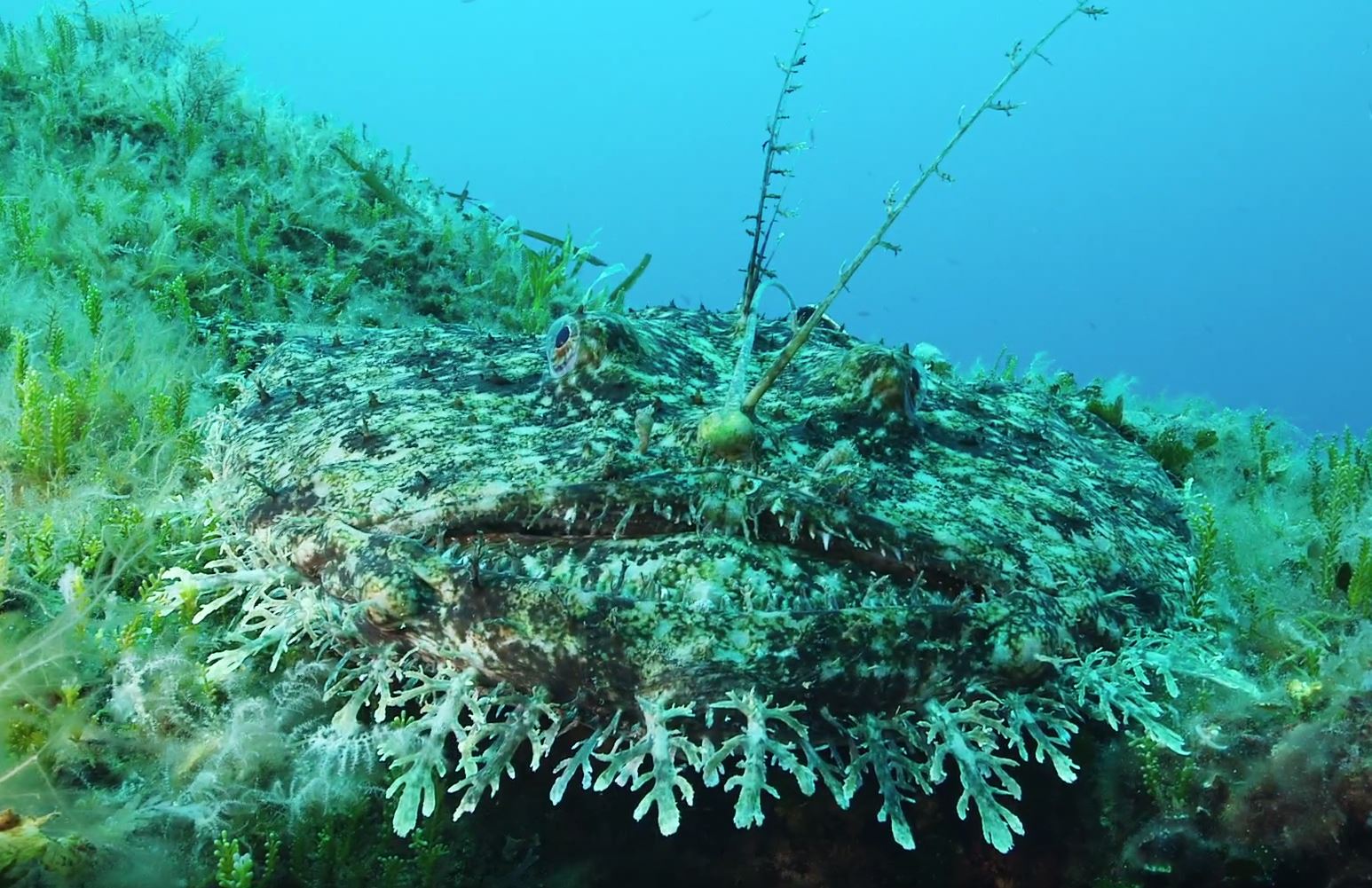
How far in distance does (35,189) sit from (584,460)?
5343 mm

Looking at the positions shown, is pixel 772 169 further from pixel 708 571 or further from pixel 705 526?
pixel 708 571

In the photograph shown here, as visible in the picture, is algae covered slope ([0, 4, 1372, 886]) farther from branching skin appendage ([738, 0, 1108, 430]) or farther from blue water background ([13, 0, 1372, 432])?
blue water background ([13, 0, 1372, 432])

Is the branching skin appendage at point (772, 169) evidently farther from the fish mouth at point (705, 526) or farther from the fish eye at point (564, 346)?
the fish mouth at point (705, 526)

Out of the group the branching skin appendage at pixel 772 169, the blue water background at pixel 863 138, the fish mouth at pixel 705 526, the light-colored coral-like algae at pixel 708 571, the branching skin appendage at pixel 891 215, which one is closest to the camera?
the light-colored coral-like algae at pixel 708 571

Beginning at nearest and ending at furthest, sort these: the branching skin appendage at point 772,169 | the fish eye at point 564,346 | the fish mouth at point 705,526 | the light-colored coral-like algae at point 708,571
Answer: the light-colored coral-like algae at point 708,571 → the fish mouth at point 705,526 → the fish eye at point 564,346 → the branching skin appendage at point 772,169

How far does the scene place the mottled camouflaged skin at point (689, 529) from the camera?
2.05 meters

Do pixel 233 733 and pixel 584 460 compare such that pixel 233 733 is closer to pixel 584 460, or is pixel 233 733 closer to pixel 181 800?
pixel 181 800

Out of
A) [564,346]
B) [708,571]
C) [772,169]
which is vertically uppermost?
[772,169]

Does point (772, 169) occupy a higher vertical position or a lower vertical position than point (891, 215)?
higher

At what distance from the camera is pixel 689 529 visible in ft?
7.75

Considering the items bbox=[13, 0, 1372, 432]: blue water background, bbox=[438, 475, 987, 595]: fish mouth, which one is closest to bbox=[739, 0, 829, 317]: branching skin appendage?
bbox=[438, 475, 987, 595]: fish mouth

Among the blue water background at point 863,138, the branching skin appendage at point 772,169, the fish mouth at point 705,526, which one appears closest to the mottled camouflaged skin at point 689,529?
the fish mouth at point 705,526

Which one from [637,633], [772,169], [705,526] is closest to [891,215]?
[705,526]

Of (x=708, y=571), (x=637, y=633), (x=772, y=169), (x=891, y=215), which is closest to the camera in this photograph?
(x=637, y=633)
